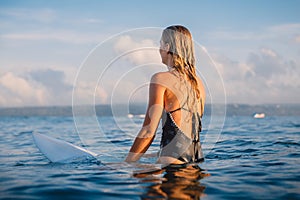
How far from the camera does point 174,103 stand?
205 inches

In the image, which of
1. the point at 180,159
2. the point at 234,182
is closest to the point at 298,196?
the point at 234,182

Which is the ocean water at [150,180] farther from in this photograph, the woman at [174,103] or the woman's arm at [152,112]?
the woman's arm at [152,112]

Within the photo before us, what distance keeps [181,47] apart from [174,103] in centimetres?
82

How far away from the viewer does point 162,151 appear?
539 cm

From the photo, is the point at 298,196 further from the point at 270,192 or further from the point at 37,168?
the point at 37,168

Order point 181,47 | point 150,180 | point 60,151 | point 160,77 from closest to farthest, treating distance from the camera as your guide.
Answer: point 150,180 < point 160,77 < point 181,47 < point 60,151

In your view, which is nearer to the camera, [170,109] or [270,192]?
[270,192]

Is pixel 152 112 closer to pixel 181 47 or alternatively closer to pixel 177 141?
pixel 177 141

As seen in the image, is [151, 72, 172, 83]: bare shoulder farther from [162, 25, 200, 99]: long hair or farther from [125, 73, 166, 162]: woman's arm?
[162, 25, 200, 99]: long hair

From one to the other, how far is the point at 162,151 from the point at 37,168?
2.26 metres

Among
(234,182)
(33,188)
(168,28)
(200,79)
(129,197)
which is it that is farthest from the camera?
(200,79)

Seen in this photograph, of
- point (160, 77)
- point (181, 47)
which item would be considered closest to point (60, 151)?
point (160, 77)

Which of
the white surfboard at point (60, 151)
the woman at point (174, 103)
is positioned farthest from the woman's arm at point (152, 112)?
the white surfboard at point (60, 151)

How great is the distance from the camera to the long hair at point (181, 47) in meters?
5.14
